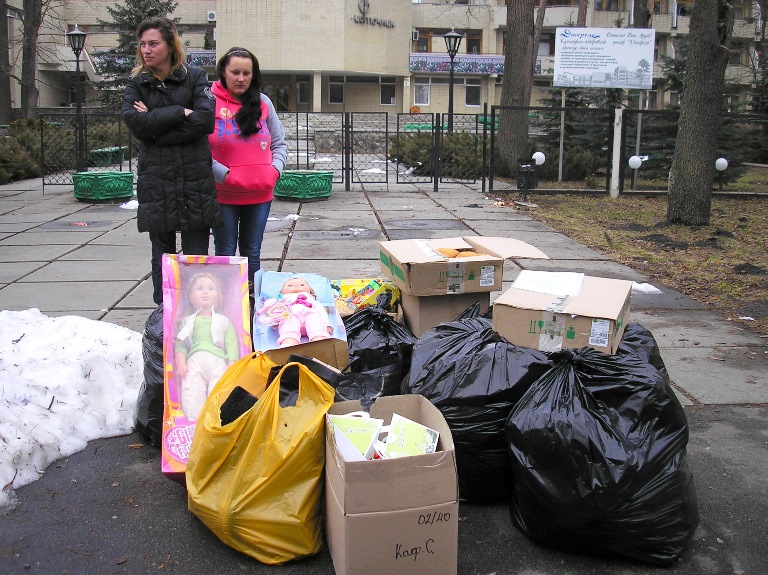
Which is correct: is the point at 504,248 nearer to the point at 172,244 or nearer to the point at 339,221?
the point at 172,244

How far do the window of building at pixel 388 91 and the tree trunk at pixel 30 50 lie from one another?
1040 inches

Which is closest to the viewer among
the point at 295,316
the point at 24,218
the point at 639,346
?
the point at 639,346

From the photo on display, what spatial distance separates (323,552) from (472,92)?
51.2m

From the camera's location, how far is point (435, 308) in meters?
4.04

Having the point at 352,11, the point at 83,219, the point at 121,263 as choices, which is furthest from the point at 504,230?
the point at 352,11

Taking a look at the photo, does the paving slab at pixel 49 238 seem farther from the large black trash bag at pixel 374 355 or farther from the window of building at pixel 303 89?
the window of building at pixel 303 89

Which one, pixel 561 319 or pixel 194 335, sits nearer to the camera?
pixel 561 319

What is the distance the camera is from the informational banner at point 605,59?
52.4ft

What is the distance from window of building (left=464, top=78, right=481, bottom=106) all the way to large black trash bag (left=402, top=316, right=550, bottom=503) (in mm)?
49995

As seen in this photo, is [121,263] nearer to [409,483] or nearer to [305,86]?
[409,483]

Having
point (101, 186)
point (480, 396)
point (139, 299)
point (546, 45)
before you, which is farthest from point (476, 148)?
point (546, 45)

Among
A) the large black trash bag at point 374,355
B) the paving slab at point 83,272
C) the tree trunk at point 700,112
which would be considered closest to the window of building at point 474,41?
the tree trunk at point 700,112

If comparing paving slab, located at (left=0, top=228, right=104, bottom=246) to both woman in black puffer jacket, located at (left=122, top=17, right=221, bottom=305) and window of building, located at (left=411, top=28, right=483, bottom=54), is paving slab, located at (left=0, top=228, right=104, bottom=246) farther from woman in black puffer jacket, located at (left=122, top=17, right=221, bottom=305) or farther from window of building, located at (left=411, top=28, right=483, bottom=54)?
window of building, located at (left=411, top=28, right=483, bottom=54)

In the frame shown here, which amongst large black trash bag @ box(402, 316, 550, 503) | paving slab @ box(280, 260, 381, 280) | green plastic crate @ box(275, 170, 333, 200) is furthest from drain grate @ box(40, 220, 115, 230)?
large black trash bag @ box(402, 316, 550, 503)
